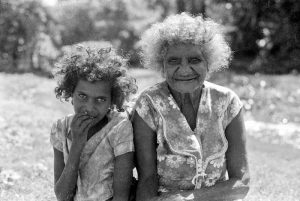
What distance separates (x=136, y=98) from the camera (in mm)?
3488

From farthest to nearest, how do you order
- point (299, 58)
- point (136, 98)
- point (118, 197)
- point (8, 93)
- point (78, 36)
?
1. point (78, 36)
2. point (299, 58)
3. point (8, 93)
4. point (136, 98)
5. point (118, 197)

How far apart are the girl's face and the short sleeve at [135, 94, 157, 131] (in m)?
0.20

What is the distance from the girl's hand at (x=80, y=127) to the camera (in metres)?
3.17

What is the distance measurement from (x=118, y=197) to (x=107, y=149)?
32cm

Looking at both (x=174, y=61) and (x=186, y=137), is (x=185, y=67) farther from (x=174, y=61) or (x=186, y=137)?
(x=186, y=137)

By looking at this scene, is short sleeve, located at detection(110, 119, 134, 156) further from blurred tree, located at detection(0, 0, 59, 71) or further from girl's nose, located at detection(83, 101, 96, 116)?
blurred tree, located at detection(0, 0, 59, 71)

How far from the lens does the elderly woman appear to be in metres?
3.21

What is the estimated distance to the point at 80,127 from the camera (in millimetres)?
3172

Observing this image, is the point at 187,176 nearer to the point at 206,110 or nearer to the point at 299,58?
the point at 206,110

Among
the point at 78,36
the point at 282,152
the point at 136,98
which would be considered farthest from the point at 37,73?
the point at 136,98

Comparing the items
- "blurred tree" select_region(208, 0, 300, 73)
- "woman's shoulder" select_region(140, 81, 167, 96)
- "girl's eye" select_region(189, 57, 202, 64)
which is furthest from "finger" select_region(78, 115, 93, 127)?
"blurred tree" select_region(208, 0, 300, 73)

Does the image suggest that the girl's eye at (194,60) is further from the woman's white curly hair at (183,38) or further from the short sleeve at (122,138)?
the short sleeve at (122,138)

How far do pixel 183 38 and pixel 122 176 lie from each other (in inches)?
37.3

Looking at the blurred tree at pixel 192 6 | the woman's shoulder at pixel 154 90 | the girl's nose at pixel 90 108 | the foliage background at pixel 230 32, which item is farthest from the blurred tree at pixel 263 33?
the girl's nose at pixel 90 108
